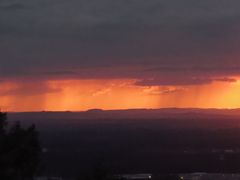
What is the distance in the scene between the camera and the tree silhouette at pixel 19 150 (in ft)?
99.7

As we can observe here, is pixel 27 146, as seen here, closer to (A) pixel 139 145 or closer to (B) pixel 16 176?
(B) pixel 16 176

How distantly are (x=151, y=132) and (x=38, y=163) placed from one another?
121 m

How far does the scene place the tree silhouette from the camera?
99.7 feet

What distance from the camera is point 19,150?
1231 inches

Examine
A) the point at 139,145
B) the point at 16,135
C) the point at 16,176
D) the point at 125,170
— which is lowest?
the point at 16,176

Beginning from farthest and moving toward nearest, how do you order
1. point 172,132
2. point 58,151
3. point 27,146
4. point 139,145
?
point 172,132
point 139,145
point 58,151
point 27,146

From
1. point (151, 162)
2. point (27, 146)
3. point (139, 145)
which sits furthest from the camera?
point (139, 145)

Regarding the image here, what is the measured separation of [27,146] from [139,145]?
89824 mm

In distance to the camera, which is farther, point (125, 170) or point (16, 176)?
point (125, 170)

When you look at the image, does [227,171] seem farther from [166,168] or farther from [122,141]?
[122,141]

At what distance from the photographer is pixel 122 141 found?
12494 cm

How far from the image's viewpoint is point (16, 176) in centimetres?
2941

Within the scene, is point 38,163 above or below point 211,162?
below

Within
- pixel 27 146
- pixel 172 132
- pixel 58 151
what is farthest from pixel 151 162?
pixel 27 146
